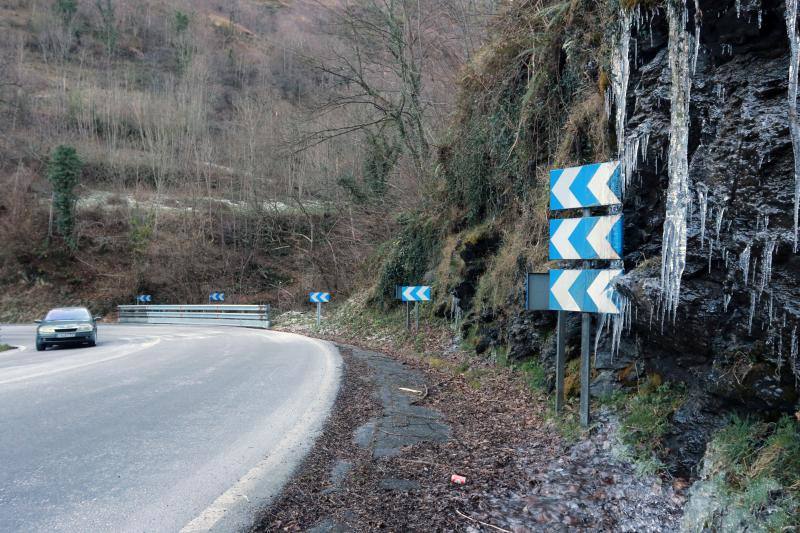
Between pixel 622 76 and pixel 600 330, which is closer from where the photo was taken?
pixel 622 76

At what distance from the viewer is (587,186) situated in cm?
518

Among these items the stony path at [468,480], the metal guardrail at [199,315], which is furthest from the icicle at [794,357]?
the metal guardrail at [199,315]

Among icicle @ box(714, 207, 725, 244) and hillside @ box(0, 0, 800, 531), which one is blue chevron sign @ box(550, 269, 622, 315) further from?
icicle @ box(714, 207, 725, 244)

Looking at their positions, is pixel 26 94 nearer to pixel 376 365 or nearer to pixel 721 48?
pixel 376 365

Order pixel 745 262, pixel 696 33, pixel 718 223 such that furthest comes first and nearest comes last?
pixel 696 33 → pixel 718 223 → pixel 745 262

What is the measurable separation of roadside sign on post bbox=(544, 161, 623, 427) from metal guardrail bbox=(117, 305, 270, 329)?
73.8 feet

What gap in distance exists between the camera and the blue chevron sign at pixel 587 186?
5047 millimetres

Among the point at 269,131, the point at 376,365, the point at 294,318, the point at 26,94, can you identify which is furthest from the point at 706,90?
the point at 26,94

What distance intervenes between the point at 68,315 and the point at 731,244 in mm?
18656

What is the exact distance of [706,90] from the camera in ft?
14.2

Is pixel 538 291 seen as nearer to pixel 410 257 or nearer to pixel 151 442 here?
pixel 151 442

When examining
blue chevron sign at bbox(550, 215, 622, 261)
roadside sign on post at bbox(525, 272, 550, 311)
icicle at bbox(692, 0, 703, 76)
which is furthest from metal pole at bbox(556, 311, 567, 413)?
icicle at bbox(692, 0, 703, 76)

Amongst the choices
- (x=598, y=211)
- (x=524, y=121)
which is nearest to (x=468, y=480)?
(x=598, y=211)

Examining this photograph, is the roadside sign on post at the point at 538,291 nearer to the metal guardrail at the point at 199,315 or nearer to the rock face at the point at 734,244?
the rock face at the point at 734,244
